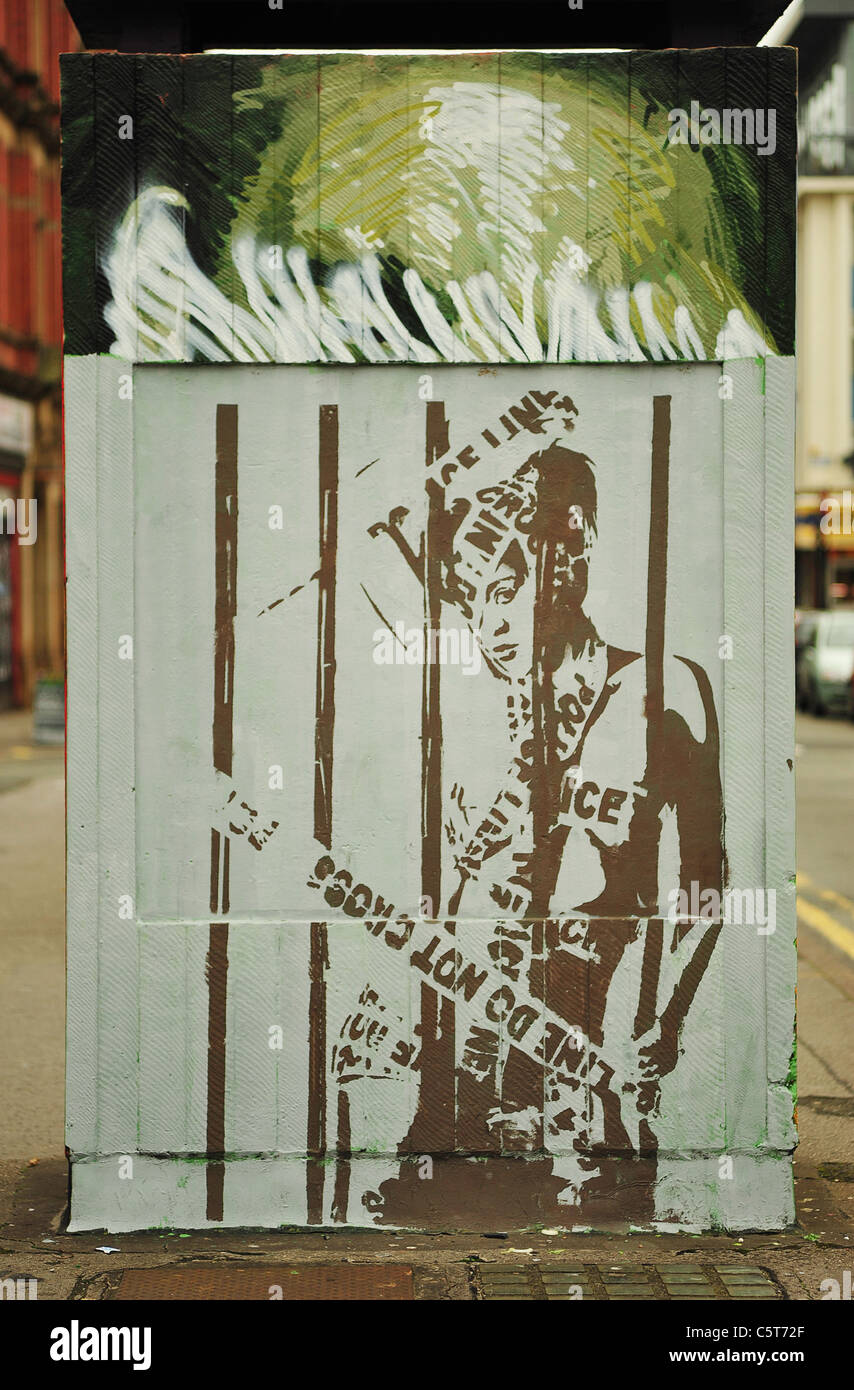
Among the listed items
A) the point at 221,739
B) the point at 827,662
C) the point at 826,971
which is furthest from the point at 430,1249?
the point at 827,662

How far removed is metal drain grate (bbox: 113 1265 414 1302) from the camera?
152 inches

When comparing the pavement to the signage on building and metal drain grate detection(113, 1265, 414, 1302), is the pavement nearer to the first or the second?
metal drain grate detection(113, 1265, 414, 1302)

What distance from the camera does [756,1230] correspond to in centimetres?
432

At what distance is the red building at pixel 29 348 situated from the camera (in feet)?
87.7

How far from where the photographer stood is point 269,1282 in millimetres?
3953

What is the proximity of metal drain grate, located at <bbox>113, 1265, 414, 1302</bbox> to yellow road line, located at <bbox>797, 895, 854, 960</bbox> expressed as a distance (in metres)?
4.94

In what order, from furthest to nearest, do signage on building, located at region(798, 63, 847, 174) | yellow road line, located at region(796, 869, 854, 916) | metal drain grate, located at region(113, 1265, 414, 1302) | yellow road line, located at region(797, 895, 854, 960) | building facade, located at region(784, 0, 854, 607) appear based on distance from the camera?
1. signage on building, located at region(798, 63, 847, 174)
2. building facade, located at region(784, 0, 854, 607)
3. yellow road line, located at region(796, 869, 854, 916)
4. yellow road line, located at region(797, 895, 854, 960)
5. metal drain grate, located at region(113, 1265, 414, 1302)

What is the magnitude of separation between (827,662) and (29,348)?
15.9m

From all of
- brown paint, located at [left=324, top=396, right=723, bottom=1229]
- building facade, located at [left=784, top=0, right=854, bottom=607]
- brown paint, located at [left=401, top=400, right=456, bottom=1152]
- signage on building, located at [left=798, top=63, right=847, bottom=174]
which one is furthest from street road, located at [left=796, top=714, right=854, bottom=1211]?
signage on building, located at [left=798, top=63, right=847, bottom=174]

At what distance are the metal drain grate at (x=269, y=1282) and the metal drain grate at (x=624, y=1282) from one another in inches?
10.1

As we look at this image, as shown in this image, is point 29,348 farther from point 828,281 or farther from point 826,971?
point 828,281

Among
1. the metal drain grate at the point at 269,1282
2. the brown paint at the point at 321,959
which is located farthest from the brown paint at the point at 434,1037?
the metal drain grate at the point at 269,1282

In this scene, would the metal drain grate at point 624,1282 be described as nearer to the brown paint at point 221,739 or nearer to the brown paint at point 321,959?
the brown paint at point 321,959
